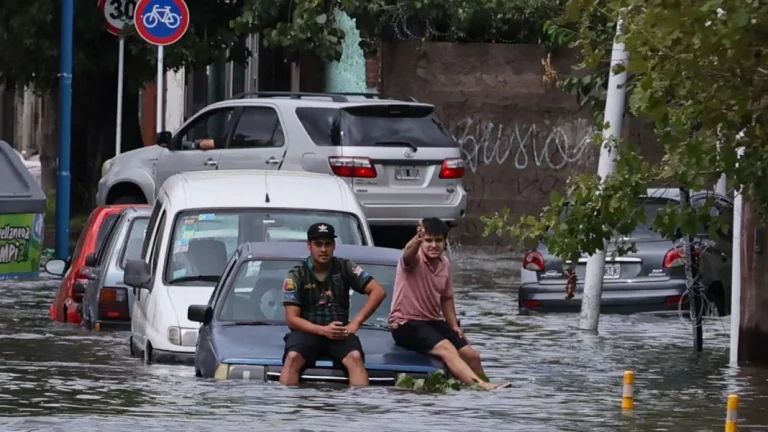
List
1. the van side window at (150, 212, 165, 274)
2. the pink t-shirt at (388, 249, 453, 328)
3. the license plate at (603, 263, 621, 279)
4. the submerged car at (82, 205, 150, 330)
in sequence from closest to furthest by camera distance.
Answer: the pink t-shirt at (388, 249, 453, 328)
the van side window at (150, 212, 165, 274)
the submerged car at (82, 205, 150, 330)
the license plate at (603, 263, 621, 279)

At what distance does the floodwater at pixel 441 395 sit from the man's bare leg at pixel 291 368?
0.12 m

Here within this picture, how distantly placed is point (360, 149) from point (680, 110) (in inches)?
391

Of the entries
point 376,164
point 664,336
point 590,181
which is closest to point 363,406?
point 590,181

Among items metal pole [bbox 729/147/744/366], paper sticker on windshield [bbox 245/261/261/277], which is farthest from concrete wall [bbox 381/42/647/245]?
paper sticker on windshield [bbox 245/261/261/277]

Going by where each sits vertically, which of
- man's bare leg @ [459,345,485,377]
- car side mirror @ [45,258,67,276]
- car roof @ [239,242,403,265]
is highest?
car roof @ [239,242,403,265]

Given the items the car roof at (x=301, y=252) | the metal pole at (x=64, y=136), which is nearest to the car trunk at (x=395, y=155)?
the metal pole at (x=64, y=136)

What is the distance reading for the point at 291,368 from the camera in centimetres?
1268

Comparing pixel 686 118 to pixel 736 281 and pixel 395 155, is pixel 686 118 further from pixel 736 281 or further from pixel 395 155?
pixel 395 155

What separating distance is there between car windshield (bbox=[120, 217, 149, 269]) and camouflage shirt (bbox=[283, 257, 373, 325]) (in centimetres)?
478

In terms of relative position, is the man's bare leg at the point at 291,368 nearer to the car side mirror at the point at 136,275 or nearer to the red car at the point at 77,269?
the car side mirror at the point at 136,275

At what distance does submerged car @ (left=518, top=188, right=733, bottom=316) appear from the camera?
2008cm

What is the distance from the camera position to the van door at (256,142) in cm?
2275

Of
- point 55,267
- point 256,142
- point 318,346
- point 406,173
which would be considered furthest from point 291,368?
point 256,142

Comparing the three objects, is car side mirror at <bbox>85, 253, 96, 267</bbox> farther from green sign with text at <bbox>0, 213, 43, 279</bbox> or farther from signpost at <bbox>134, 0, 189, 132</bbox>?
signpost at <bbox>134, 0, 189, 132</bbox>
